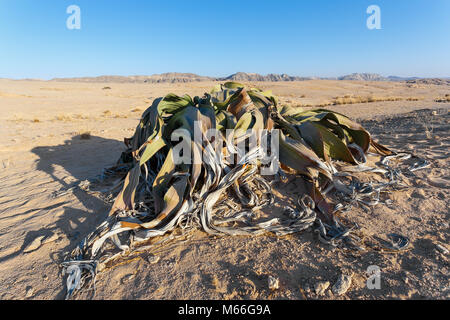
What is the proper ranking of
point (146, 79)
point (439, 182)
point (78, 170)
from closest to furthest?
1. point (439, 182)
2. point (78, 170)
3. point (146, 79)

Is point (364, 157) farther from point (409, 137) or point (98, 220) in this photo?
point (98, 220)

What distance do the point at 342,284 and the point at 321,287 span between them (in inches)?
4.1

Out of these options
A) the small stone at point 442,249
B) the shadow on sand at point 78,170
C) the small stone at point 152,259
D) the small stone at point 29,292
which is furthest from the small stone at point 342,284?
the small stone at point 29,292

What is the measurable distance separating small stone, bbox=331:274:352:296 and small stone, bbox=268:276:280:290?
0.26 metres

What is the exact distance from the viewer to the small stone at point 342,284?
1219 mm

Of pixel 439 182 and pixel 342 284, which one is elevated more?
pixel 439 182

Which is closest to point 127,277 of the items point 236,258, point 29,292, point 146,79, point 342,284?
point 29,292

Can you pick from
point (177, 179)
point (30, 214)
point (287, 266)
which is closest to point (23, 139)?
point (30, 214)

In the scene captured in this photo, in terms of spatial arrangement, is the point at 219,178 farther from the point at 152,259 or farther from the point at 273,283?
the point at 273,283

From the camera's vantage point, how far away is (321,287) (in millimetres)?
1245

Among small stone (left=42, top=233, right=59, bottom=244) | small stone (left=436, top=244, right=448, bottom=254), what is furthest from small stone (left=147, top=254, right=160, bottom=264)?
small stone (left=436, top=244, right=448, bottom=254)
